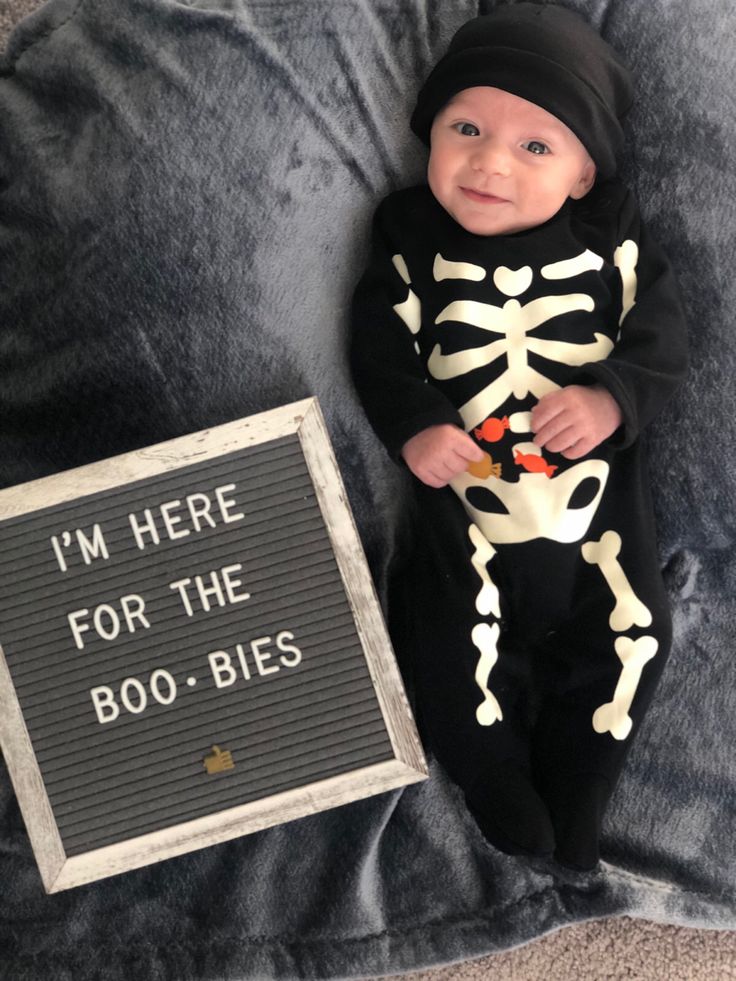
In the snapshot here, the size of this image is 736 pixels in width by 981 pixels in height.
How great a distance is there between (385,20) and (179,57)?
22 cm

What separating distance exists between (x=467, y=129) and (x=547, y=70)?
0.09 meters

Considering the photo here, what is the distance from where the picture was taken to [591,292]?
1.02 m

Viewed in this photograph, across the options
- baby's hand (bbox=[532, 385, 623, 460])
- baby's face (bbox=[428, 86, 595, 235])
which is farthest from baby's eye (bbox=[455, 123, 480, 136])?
baby's hand (bbox=[532, 385, 623, 460])

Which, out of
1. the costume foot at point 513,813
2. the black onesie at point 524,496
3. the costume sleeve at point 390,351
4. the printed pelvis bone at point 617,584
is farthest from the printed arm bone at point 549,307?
the costume foot at point 513,813

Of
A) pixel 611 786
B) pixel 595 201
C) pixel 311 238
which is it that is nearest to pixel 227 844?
pixel 611 786

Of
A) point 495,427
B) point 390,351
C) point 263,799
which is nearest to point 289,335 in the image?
point 390,351

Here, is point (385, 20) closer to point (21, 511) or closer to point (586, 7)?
point (586, 7)

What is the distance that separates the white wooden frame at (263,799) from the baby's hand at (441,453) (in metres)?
0.12

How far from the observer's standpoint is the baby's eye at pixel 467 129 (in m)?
0.98

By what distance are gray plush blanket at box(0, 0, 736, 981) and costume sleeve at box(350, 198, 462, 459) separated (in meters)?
0.03

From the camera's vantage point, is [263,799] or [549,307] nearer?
[263,799]

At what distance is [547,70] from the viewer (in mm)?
943

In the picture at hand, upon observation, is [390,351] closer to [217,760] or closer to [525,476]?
[525,476]

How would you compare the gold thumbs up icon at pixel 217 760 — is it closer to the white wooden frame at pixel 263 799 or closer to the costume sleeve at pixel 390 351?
the white wooden frame at pixel 263 799
